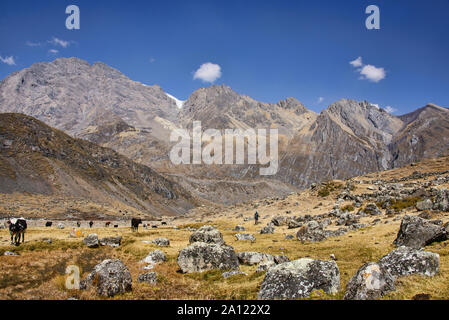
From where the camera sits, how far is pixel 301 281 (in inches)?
561

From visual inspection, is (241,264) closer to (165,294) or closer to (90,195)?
(165,294)

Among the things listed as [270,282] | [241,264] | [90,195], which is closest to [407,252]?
[270,282]

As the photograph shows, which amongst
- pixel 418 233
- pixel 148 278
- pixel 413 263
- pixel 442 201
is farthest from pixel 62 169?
pixel 413 263

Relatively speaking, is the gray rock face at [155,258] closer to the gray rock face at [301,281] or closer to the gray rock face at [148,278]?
the gray rock face at [148,278]

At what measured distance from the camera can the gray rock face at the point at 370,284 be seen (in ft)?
40.0

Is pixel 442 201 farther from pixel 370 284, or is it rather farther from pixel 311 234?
pixel 370 284

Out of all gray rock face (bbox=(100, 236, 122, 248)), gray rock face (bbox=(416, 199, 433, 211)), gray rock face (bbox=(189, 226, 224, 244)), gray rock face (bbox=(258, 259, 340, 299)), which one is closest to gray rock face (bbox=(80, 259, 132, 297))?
gray rock face (bbox=(258, 259, 340, 299))

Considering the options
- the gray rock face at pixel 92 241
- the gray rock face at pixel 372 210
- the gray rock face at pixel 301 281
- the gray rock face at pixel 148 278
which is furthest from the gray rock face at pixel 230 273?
the gray rock face at pixel 372 210

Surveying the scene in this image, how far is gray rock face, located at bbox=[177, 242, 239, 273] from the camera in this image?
2227cm

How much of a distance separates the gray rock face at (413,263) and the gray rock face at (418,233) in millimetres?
8586

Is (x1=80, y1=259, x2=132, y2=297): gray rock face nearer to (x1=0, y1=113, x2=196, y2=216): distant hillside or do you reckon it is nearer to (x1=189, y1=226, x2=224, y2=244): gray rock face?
(x1=189, y1=226, x2=224, y2=244): gray rock face

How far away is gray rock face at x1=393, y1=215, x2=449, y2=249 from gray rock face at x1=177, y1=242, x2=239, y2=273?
12.9 meters

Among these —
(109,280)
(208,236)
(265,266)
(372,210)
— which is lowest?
(265,266)

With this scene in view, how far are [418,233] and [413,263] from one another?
962 centimetres
